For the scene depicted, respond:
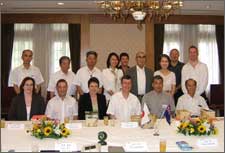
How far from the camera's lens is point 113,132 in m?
3.03

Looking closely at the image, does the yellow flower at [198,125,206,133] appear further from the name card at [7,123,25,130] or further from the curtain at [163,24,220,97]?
the curtain at [163,24,220,97]

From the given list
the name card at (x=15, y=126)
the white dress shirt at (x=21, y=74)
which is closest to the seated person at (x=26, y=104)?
the name card at (x=15, y=126)

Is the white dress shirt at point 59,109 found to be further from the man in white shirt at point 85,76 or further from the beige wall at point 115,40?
the beige wall at point 115,40

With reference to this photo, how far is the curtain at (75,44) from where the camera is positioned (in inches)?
314

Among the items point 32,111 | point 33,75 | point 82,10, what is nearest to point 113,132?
point 32,111

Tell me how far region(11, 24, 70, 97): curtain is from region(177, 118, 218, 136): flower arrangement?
216 inches

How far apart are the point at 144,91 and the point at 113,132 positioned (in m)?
1.75

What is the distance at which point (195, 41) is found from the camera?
8328 millimetres

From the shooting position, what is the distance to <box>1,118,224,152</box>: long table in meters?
2.54

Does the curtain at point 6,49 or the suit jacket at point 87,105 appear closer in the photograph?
the suit jacket at point 87,105

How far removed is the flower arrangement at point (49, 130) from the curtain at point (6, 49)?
211 inches

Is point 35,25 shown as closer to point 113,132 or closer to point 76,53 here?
point 76,53

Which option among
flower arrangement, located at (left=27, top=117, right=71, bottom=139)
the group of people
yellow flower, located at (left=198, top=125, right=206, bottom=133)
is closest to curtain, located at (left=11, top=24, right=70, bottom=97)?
the group of people

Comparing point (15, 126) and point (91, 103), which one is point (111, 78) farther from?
point (15, 126)
